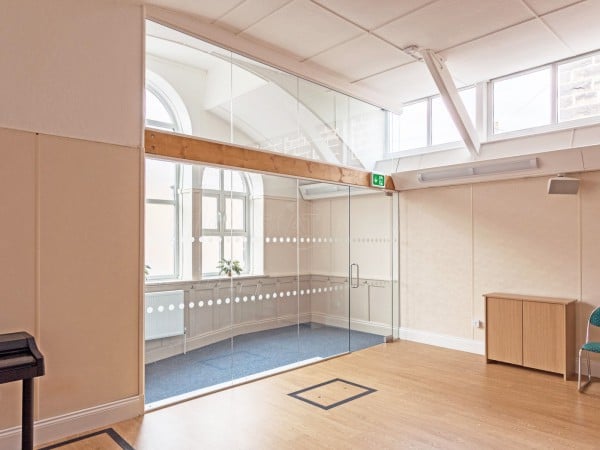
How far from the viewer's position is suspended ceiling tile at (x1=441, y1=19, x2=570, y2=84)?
4.46 meters

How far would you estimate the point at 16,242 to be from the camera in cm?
315

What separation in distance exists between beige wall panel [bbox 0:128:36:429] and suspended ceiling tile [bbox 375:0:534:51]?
3472 mm

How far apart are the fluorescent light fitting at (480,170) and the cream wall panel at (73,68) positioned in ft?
13.4

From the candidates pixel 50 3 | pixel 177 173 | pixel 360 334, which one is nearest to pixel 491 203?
pixel 360 334

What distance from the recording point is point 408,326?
22.0ft

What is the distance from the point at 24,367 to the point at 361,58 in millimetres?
4485

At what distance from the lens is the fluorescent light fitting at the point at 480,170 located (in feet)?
17.7

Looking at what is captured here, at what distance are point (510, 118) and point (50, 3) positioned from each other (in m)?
5.32

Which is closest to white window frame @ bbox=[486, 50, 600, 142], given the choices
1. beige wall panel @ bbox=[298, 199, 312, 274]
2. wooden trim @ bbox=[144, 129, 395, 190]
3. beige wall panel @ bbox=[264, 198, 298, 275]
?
wooden trim @ bbox=[144, 129, 395, 190]

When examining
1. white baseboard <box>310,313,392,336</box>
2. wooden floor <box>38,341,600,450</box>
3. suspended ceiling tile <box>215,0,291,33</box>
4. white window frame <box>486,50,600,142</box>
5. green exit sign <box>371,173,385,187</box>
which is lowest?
wooden floor <box>38,341,600,450</box>

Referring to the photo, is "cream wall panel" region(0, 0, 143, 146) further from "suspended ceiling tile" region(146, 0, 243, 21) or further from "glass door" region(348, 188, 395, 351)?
"glass door" region(348, 188, 395, 351)

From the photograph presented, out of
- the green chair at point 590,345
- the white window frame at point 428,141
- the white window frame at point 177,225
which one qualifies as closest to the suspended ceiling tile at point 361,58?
the white window frame at point 428,141

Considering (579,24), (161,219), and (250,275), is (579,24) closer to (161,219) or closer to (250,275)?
(250,275)

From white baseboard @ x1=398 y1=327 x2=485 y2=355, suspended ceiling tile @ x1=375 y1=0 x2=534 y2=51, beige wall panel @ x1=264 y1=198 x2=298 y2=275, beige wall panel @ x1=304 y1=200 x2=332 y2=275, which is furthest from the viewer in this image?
white baseboard @ x1=398 y1=327 x2=485 y2=355
